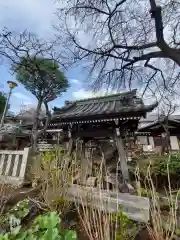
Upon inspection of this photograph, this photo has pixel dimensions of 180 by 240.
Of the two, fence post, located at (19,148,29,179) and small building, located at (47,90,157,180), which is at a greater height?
small building, located at (47,90,157,180)

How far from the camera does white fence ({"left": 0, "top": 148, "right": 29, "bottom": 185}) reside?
16.0 ft

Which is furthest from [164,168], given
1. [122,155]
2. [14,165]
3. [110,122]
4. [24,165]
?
[14,165]

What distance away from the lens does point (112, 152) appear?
720 centimetres

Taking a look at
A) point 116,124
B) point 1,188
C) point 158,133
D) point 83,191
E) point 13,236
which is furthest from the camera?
point 158,133

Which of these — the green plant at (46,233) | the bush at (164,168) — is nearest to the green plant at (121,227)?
the green plant at (46,233)

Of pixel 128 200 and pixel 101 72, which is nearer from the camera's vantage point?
pixel 128 200

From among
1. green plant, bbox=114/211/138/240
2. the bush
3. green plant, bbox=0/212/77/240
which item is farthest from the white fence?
the bush

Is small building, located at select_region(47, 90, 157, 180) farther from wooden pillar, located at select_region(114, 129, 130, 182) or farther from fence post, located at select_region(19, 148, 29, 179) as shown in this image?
fence post, located at select_region(19, 148, 29, 179)

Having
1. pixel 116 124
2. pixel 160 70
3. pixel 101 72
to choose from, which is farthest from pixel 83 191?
pixel 160 70

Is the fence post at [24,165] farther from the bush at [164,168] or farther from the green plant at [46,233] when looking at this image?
the bush at [164,168]

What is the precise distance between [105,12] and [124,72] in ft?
8.09

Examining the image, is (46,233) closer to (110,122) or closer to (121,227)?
(121,227)

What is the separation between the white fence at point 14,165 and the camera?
16.0 feet

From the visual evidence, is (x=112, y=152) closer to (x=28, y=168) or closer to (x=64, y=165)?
(x=28, y=168)
